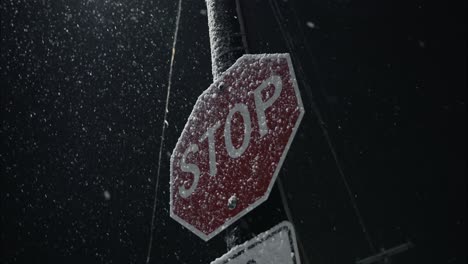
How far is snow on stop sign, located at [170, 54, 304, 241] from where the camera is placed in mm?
1216

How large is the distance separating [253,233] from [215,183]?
209 mm

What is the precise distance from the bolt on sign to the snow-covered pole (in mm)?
634

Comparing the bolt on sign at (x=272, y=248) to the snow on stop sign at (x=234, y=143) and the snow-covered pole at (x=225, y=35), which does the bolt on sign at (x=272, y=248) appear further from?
the snow-covered pole at (x=225, y=35)

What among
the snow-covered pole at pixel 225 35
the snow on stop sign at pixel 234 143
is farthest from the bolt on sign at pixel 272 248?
the snow-covered pole at pixel 225 35

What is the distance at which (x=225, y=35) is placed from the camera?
1.59 metres

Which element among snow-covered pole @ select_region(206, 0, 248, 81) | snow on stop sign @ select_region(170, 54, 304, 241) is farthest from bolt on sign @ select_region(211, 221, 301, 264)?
snow-covered pole @ select_region(206, 0, 248, 81)

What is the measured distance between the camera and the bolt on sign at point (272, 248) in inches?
43.5

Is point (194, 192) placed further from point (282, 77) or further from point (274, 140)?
point (282, 77)

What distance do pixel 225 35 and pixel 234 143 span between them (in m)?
0.45

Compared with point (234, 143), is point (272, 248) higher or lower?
lower

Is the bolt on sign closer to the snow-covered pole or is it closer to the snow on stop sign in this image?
the snow on stop sign

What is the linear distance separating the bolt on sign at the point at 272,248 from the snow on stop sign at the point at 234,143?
9 cm

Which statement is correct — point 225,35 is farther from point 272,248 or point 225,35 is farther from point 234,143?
point 272,248

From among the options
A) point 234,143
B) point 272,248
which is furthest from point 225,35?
point 272,248
